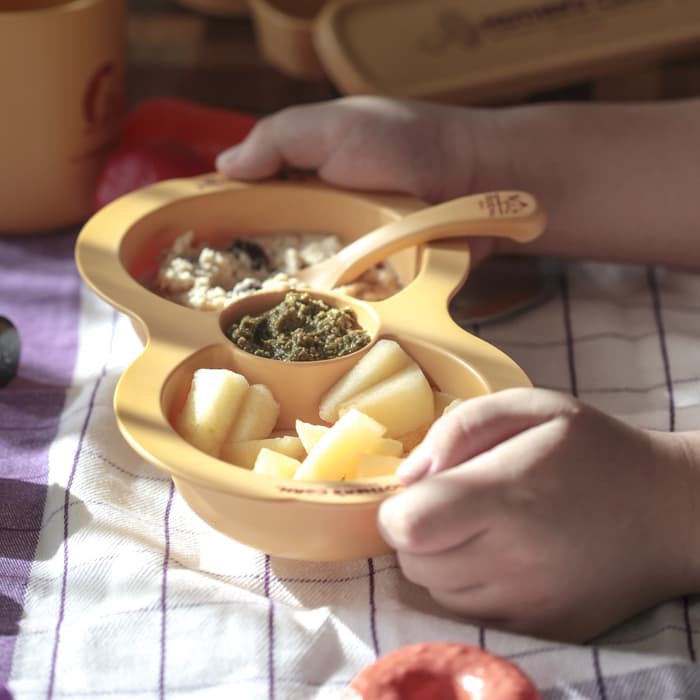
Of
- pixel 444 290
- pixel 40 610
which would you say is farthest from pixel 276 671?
pixel 444 290

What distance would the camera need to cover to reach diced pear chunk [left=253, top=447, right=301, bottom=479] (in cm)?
60

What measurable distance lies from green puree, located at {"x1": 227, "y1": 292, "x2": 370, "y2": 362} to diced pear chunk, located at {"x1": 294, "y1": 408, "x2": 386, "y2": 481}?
9 cm

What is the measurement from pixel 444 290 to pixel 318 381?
12 centimetres

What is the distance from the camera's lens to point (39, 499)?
2.28 ft

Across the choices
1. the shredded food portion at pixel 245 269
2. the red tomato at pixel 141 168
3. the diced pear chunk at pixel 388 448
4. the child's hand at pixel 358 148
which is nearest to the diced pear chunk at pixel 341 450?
the diced pear chunk at pixel 388 448

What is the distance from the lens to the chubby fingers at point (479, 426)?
0.56 metres

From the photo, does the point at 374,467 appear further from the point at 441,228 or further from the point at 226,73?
the point at 226,73

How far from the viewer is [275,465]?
1.96 feet

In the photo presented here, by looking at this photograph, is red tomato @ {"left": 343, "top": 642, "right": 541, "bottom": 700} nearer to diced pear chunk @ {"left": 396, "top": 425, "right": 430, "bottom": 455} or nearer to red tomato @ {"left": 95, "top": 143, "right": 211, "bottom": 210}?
diced pear chunk @ {"left": 396, "top": 425, "right": 430, "bottom": 455}

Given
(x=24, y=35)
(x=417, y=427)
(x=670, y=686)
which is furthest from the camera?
(x=24, y=35)

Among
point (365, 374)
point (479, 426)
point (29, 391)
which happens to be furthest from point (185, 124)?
point (479, 426)

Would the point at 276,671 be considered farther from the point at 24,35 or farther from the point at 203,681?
the point at 24,35

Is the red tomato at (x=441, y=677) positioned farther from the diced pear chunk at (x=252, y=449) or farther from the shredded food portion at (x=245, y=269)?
the shredded food portion at (x=245, y=269)

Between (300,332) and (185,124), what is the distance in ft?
1.61
